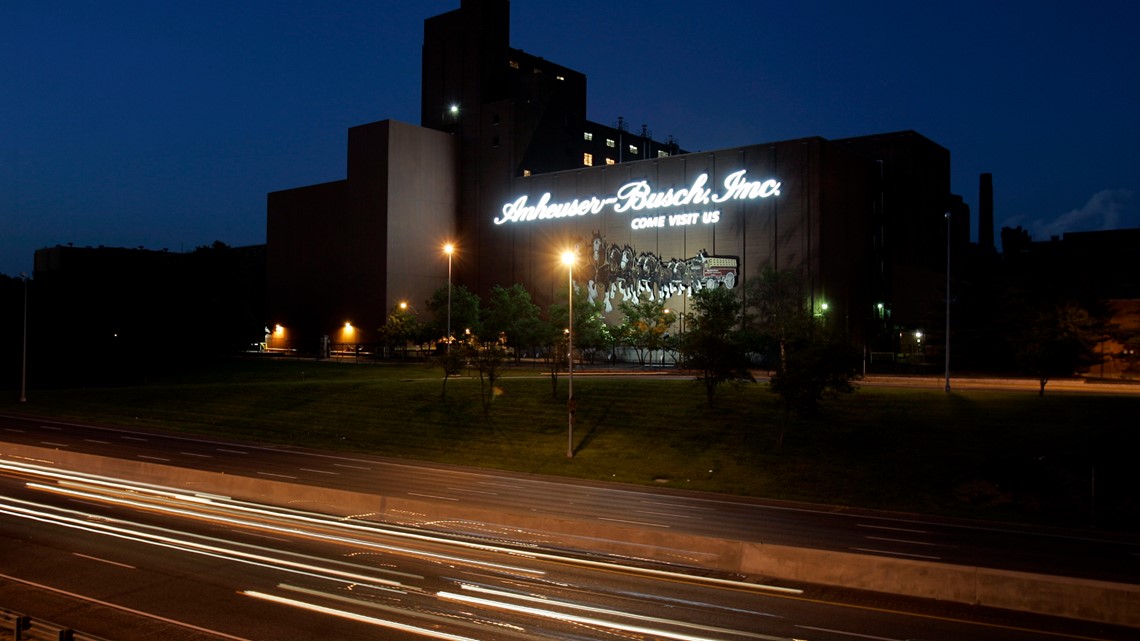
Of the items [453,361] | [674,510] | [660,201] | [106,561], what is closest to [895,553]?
[674,510]

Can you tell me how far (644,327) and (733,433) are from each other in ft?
A: 99.6

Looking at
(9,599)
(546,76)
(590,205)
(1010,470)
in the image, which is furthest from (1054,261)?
(9,599)

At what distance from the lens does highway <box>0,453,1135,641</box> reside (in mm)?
12688

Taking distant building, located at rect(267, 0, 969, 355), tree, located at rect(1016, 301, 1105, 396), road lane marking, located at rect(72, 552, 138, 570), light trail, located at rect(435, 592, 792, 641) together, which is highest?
distant building, located at rect(267, 0, 969, 355)

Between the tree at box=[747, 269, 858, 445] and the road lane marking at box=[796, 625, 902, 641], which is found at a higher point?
the tree at box=[747, 269, 858, 445]

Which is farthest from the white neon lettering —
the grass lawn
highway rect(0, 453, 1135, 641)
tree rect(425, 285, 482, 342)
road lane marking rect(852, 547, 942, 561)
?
highway rect(0, 453, 1135, 641)

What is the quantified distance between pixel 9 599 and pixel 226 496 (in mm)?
11195

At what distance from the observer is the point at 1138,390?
4694 centimetres

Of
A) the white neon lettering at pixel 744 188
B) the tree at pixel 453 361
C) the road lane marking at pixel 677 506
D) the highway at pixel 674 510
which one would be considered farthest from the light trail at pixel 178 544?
the white neon lettering at pixel 744 188

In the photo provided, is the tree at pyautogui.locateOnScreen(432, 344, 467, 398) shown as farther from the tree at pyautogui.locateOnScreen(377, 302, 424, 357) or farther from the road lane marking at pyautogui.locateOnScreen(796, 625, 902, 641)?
the road lane marking at pyautogui.locateOnScreen(796, 625, 902, 641)

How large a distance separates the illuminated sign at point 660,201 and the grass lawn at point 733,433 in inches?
878

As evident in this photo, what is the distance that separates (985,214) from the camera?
124688 millimetres

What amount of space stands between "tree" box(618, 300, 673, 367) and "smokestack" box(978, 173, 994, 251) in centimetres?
7148

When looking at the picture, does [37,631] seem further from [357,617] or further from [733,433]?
[733,433]
